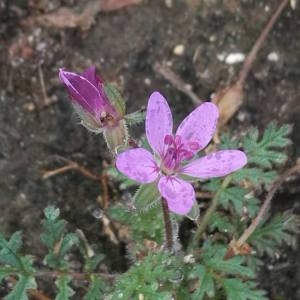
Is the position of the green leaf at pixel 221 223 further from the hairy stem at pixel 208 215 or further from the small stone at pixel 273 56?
the small stone at pixel 273 56

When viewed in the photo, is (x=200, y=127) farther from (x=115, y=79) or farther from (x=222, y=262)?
(x=115, y=79)

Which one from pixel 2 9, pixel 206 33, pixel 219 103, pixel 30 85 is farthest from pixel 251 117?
pixel 2 9

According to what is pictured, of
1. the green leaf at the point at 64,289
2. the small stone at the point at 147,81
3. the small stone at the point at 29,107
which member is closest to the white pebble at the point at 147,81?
the small stone at the point at 147,81

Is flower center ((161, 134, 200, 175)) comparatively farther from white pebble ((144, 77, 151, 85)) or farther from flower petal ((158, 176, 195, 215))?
white pebble ((144, 77, 151, 85))

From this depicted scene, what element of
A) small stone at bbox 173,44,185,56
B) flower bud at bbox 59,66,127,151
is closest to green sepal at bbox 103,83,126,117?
flower bud at bbox 59,66,127,151

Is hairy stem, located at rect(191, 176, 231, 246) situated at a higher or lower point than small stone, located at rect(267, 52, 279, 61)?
lower

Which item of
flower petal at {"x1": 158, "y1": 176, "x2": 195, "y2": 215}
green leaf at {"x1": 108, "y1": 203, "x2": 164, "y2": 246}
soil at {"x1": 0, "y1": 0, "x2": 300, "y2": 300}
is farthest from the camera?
soil at {"x1": 0, "y1": 0, "x2": 300, "y2": 300}

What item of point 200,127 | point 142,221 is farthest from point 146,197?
point 142,221
